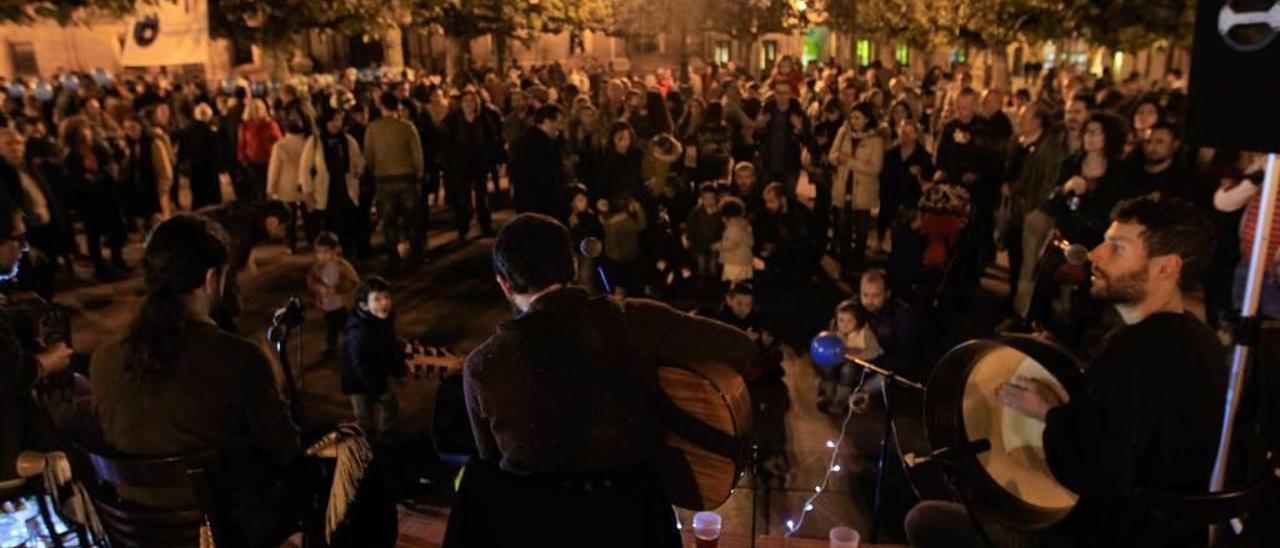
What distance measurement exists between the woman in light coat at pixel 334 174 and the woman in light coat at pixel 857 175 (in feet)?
15.0

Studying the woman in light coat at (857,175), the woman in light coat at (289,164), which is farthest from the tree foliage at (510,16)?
the woman in light coat at (857,175)

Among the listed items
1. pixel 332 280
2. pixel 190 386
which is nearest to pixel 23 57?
pixel 332 280

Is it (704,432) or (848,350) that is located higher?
(704,432)

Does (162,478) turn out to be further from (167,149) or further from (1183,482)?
(167,149)

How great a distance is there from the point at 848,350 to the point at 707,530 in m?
2.67

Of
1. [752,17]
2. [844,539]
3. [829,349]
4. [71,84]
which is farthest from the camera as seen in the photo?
[71,84]

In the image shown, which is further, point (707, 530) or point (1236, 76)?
point (707, 530)

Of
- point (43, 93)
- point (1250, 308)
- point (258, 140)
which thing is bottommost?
point (258, 140)

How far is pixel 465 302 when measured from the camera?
8641mm

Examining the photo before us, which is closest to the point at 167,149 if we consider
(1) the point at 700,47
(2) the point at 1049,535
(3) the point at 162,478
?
(3) the point at 162,478

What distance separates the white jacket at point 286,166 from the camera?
9.38 metres

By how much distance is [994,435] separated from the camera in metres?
3.04

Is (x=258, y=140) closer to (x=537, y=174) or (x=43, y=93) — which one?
(x=537, y=174)

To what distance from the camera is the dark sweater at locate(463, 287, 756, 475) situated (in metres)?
2.49
